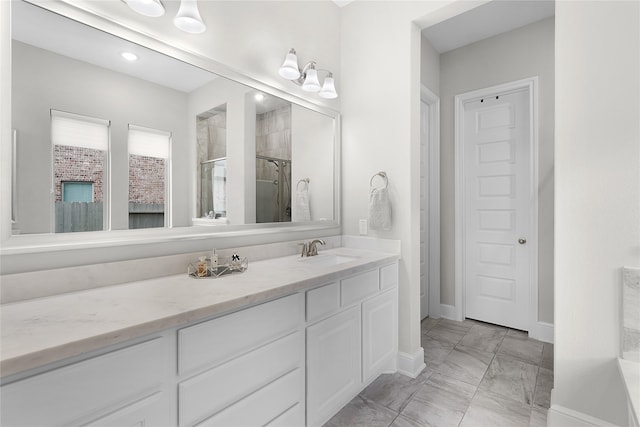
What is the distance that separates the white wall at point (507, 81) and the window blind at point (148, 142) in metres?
2.79

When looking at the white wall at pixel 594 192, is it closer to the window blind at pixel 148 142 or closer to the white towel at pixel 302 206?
the white towel at pixel 302 206

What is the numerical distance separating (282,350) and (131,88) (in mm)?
1378

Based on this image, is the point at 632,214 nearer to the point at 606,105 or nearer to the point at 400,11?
the point at 606,105

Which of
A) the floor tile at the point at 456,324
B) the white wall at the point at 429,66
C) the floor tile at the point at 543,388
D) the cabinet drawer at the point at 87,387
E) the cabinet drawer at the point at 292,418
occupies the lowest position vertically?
the floor tile at the point at 543,388

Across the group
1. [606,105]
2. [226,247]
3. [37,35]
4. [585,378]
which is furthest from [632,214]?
[37,35]

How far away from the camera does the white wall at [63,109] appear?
111cm

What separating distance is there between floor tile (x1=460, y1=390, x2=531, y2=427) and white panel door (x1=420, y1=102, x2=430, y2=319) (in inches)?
53.2

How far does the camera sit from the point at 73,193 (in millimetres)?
1219

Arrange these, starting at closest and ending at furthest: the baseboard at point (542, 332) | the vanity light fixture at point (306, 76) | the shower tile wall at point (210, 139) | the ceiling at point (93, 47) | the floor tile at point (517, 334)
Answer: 1. the ceiling at point (93, 47)
2. the shower tile wall at point (210, 139)
3. the vanity light fixture at point (306, 76)
4. the baseboard at point (542, 332)
5. the floor tile at point (517, 334)

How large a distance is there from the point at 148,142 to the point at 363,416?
1879 millimetres

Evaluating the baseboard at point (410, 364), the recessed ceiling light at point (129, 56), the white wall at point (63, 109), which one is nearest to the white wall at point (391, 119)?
the baseboard at point (410, 364)

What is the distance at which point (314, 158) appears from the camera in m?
2.38

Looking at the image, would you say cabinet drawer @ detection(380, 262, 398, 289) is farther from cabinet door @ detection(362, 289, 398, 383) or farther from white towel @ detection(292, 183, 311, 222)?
white towel @ detection(292, 183, 311, 222)

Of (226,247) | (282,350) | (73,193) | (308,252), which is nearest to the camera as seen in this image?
(73,193)
